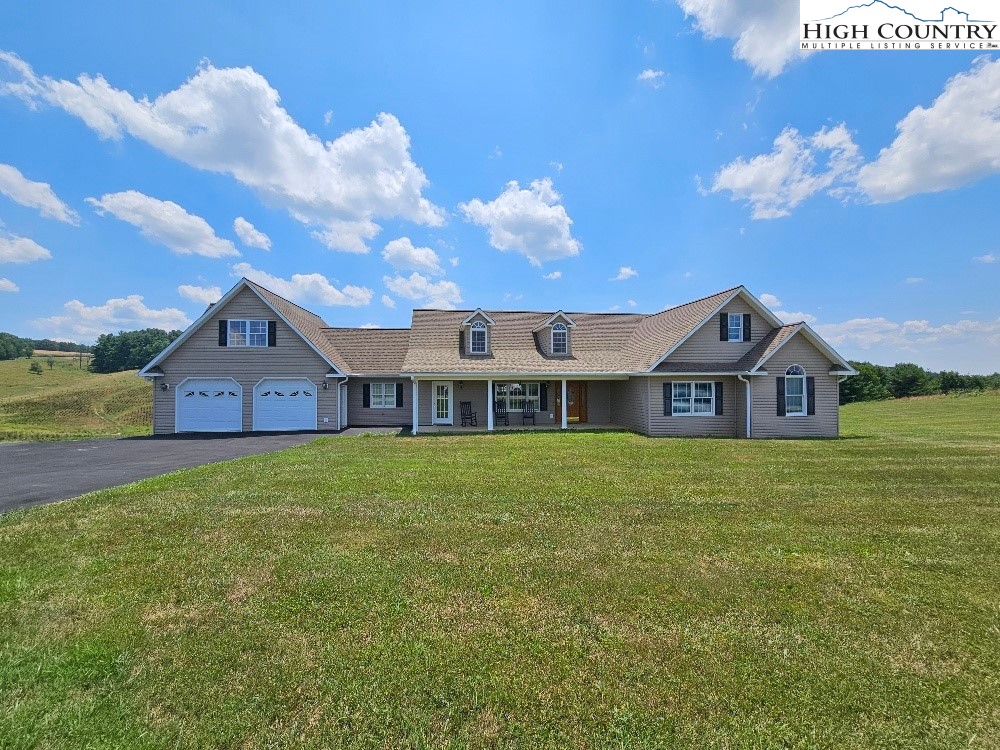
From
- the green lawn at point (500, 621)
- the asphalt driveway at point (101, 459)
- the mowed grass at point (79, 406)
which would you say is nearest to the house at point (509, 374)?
the asphalt driveway at point (101, 459)

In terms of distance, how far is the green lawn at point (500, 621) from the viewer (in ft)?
9.25

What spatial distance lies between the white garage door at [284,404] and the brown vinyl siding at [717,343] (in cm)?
1626

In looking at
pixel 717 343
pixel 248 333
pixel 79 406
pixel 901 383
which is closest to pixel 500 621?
pixel 717 343

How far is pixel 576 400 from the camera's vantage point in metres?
23.7

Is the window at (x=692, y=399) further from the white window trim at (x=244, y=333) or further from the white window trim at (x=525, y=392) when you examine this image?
the white window trim at (x=244, y=333)

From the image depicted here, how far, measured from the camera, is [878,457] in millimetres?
12922

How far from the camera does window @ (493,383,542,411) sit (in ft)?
72.8

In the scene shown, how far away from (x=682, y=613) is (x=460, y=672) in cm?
206

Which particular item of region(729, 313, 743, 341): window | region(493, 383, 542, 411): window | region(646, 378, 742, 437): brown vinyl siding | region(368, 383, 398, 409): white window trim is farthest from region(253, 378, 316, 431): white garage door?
region(729, 313, 743, 341): window

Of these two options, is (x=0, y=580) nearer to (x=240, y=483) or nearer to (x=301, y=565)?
(x=301, y=565)

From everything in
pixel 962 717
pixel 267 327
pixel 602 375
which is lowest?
pixel 962 717

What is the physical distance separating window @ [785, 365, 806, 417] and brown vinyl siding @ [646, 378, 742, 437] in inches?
79.0

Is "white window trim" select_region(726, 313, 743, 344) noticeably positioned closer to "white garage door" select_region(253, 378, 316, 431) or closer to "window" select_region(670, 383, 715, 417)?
"window" select_region(670, 383, 715, 417)

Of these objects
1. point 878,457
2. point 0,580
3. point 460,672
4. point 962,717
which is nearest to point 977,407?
point 878,457
